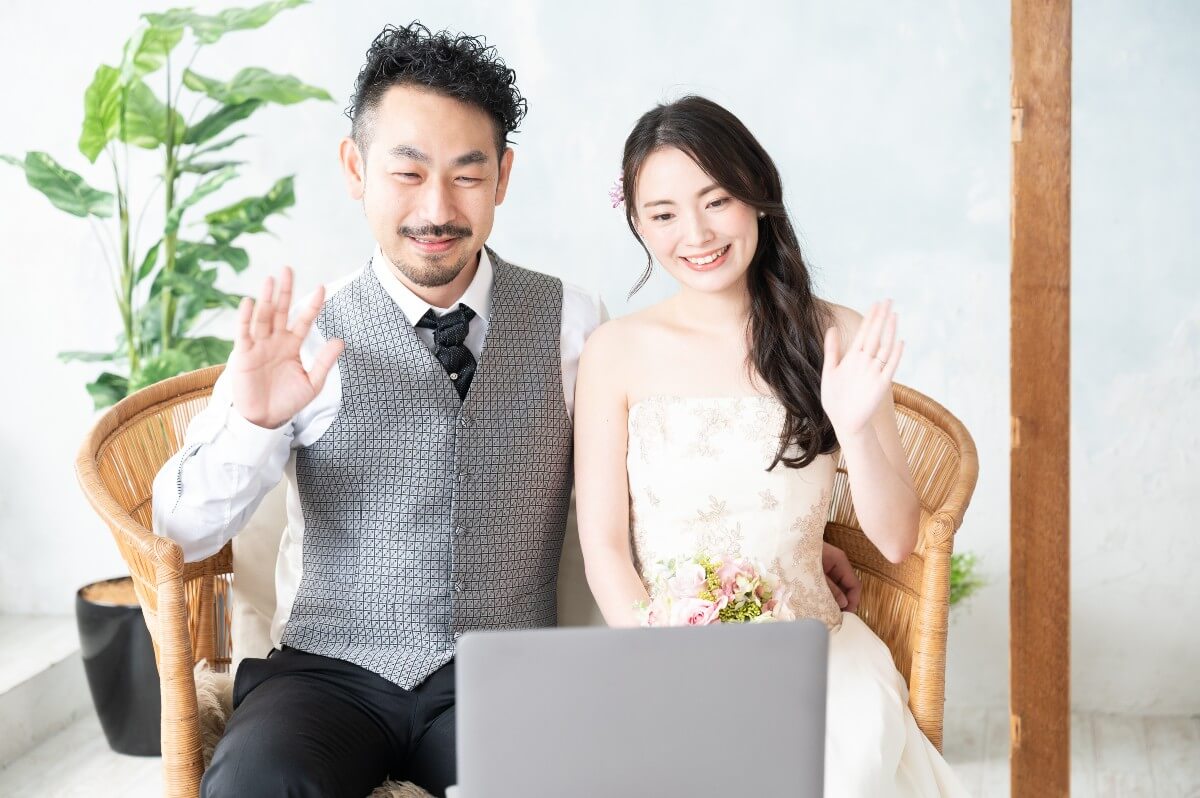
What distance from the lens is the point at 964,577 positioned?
10.4 feet

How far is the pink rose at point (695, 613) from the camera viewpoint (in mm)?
1579

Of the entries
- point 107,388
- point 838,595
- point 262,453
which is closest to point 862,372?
point 838,595

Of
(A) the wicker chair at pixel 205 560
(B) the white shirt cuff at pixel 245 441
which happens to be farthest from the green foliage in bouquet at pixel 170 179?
(B) the white shirt cuff at pixel 245 441

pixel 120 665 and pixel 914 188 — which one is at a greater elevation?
pixel 914 188

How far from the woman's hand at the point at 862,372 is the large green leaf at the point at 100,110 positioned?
1.83 metres

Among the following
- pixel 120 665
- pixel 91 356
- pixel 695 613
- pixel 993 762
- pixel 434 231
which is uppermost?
pixel 434 231

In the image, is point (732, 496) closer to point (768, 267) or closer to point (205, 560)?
point (768, 267)

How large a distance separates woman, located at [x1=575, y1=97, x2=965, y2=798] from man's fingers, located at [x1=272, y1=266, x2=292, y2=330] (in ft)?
1.70

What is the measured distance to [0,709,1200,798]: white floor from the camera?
2812mm

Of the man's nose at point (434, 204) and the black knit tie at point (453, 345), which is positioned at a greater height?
the man's nose at point (434, 204)

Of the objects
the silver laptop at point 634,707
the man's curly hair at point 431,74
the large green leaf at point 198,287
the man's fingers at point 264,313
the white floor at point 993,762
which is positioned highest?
the man's curly hair at point 431,74

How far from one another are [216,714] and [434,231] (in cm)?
82

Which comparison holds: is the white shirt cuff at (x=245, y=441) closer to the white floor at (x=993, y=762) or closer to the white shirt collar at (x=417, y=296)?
the white shirt collar at (x=417, y=296)

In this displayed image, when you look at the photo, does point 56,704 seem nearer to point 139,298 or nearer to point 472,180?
point 139,298
